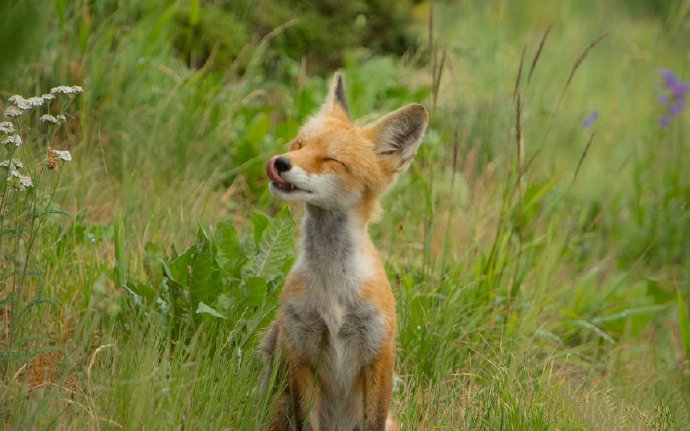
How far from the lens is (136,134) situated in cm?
609

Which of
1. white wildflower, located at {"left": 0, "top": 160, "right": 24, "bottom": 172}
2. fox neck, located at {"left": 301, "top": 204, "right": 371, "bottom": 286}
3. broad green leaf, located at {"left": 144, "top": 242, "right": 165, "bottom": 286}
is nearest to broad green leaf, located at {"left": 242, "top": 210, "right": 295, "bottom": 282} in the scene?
broad green leaf, located at {"left": 144, "top": 242, "right": 165, "bottom": 286}

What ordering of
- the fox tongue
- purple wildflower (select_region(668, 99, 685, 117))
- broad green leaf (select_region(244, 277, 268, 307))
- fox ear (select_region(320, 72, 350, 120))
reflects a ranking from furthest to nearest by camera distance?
purple wildflower (select_region(668, 99, 685, 117)), fox ear (select_region(320, 72, 350, 120)), broad green leaf (select_region(244, 277, 268, 307)), the fox tongue

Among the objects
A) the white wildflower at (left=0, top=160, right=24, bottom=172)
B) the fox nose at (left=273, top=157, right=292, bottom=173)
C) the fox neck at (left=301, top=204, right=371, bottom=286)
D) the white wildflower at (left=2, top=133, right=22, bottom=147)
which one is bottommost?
the fox neck at (left=301, top=204, right=371, bottom=286)

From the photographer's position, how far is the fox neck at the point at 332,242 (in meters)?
3.88

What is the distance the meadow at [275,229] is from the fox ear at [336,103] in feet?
1.91

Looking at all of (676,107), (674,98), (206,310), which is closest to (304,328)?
(206,310)

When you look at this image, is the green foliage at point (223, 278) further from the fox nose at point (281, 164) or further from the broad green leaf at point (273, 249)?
the fox nose at point (281, 164)

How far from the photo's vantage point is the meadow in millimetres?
3686

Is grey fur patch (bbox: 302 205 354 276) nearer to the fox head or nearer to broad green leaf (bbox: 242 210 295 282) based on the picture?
the fox head

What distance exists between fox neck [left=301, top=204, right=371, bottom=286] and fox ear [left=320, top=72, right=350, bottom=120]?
2.22 feet

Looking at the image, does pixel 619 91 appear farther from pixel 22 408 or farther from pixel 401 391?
pixel 22 408

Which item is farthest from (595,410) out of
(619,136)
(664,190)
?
(619,136)

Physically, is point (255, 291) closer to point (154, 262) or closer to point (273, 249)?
point (273, 249)

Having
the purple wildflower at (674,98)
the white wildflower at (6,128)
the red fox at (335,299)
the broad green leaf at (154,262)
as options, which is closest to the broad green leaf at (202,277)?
the broad green leaf at (154,262)
